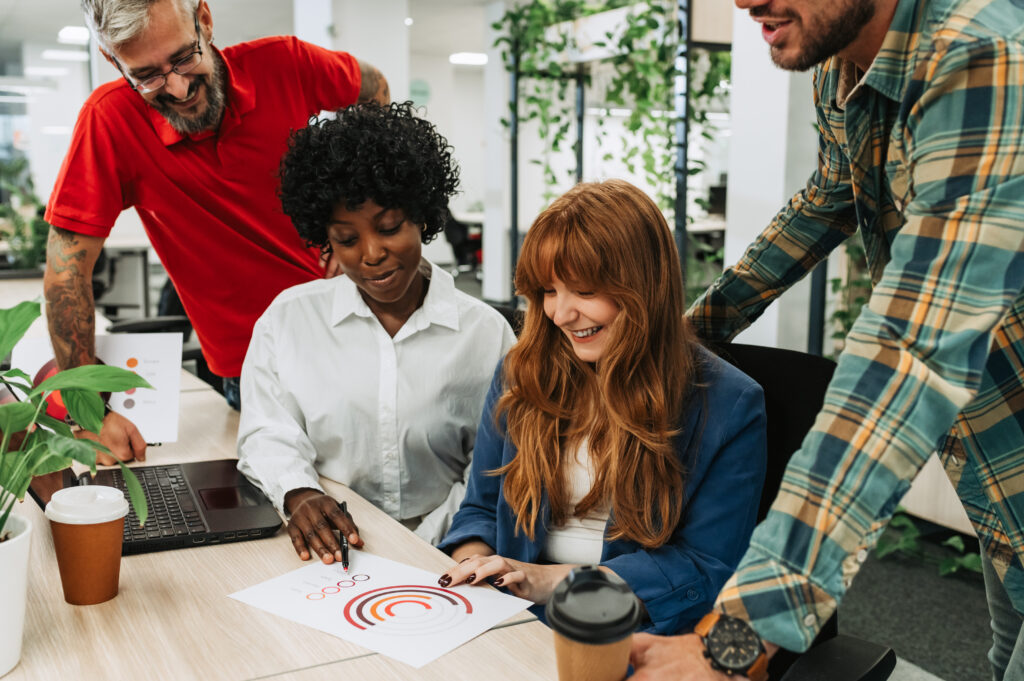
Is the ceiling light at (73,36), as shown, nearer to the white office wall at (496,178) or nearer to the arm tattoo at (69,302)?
the white office wall at (496,178)

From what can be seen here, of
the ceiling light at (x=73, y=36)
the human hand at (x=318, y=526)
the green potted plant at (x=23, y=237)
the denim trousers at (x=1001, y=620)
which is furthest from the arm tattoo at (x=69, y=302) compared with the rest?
the ceiling light at (x=73, y=36)

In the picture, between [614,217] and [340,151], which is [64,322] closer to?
[340,151]

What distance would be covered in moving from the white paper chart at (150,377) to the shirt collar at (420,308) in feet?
1.22

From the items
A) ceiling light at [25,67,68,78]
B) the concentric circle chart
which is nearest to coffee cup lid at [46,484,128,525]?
the concentric circle chart

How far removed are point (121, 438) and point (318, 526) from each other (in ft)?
2.04

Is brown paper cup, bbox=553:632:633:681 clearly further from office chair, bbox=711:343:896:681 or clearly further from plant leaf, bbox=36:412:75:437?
plant leaf, bbox=36:412:75:437

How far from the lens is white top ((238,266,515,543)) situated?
1653mm

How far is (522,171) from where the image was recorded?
11969 mm

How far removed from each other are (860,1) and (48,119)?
35.4ft

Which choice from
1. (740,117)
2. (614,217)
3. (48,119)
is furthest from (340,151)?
(48,119)

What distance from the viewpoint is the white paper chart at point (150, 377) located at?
178cm

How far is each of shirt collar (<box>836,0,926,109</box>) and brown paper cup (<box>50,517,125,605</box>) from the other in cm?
106

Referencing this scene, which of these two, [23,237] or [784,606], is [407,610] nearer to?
[784,606]

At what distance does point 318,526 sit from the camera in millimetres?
1333
